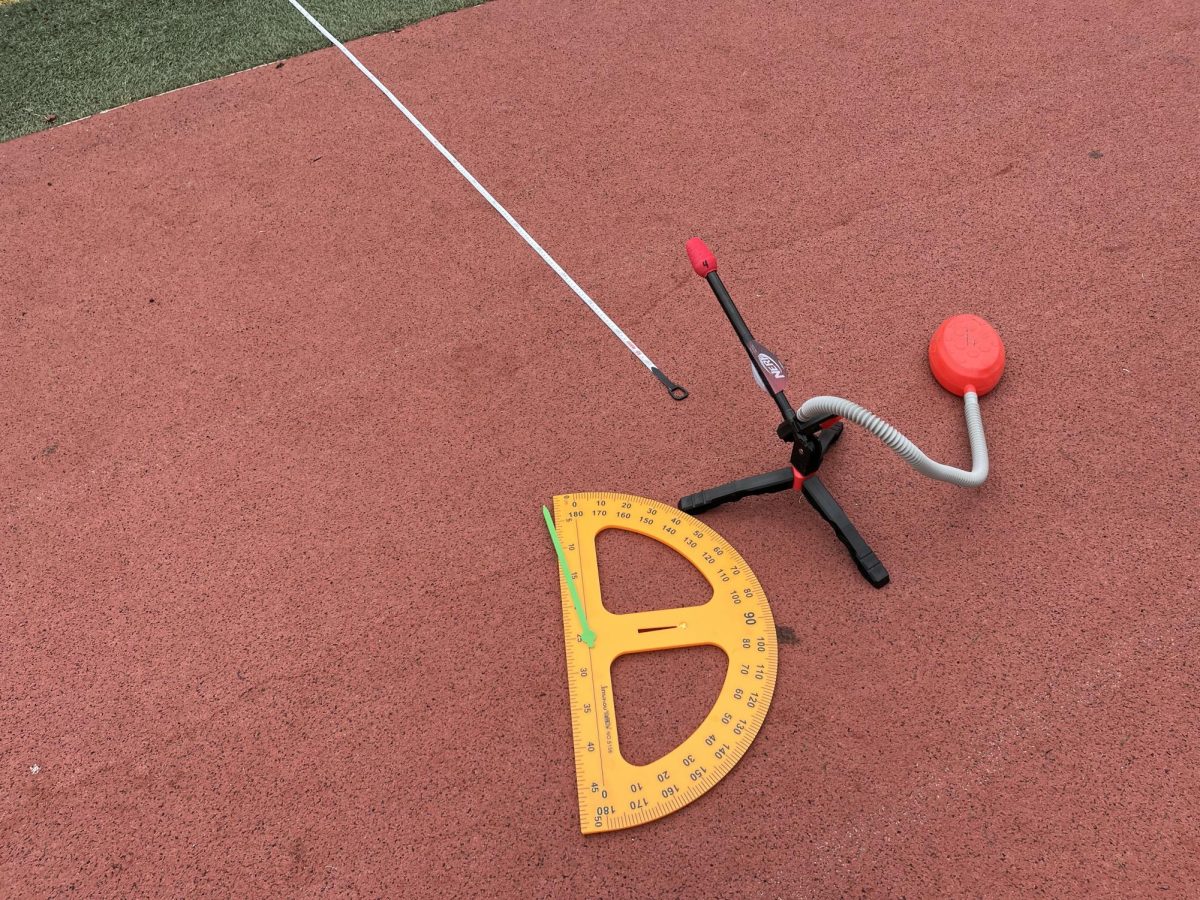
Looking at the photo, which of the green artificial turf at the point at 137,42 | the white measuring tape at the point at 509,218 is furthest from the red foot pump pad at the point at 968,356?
the green artificial turf at the point at 137,42

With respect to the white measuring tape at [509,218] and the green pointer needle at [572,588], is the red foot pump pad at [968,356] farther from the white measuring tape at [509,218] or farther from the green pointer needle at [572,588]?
the green pointer needle at [572,588]

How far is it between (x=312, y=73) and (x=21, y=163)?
35.9 inches

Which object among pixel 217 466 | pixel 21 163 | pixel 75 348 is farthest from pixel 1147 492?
pixel 21 163

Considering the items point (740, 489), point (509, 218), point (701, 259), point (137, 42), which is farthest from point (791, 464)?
point (137, 42)

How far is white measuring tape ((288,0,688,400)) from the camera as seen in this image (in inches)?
78.7

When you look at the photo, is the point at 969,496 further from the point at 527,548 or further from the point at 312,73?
the point at 312,73

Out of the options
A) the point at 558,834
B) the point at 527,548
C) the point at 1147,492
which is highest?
the point at 1147,492

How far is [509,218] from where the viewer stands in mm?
2316

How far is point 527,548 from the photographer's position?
1.75 m

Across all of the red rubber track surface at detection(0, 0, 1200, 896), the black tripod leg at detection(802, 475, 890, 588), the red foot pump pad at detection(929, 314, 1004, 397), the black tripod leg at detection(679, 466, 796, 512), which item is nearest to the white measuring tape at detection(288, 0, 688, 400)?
the red rubber track surface at detection(0, 0, 1200, 896)

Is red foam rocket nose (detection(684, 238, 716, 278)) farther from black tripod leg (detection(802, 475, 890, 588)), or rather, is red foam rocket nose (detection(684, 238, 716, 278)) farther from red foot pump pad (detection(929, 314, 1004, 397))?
red foot pump pad (detection(929, 314, 1004, 397))

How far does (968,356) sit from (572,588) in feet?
3.30

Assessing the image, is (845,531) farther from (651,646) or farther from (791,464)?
(651,646)

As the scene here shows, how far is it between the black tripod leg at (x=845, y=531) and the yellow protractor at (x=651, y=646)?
0.19m
